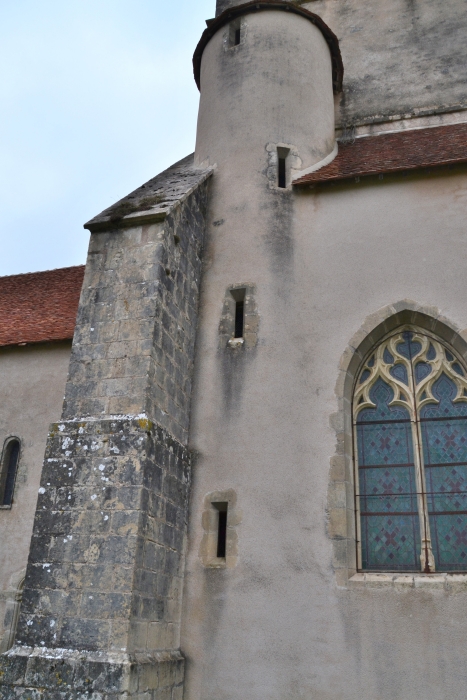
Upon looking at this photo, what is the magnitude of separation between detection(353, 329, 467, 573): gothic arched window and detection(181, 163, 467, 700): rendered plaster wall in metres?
0.35

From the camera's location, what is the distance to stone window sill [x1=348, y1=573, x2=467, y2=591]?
5.64 meters

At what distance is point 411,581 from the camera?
5750 mm

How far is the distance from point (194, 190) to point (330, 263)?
1912 millimetres

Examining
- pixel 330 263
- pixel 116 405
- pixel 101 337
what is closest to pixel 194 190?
pixel 330 263

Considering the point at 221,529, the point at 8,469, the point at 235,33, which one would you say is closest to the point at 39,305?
the point at 8,469

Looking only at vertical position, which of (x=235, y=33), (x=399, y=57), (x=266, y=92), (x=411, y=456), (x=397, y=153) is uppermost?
(x=399, y=57)

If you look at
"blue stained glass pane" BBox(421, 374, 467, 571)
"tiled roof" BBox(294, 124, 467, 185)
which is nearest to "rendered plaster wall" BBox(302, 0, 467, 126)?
"tiled roof" BBox(294, 124, 467, 185)

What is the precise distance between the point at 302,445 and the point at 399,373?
1.33 meters

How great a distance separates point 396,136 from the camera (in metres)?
9.10

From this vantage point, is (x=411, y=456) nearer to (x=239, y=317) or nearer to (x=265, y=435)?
(x=265, y=435)

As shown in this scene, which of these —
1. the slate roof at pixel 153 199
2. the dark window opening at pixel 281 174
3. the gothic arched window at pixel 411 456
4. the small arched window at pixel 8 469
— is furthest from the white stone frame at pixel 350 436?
the small arched window at pixel 8 469

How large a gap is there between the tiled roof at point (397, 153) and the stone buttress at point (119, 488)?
2.17 m

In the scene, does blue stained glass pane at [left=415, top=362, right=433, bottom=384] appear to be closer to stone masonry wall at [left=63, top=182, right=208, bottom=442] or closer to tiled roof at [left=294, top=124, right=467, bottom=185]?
tiled roof at [left=294, top=124, right=467, bottom=185]

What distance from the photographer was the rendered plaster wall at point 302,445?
18.5ft
